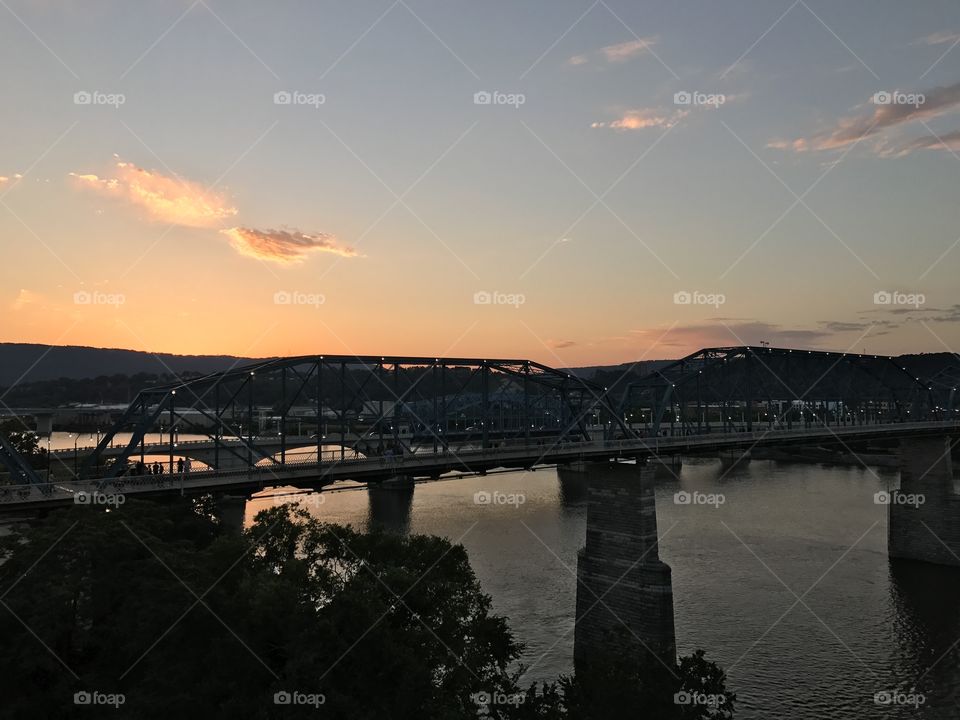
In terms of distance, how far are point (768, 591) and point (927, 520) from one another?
24.5 m

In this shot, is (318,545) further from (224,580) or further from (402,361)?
(402,361)

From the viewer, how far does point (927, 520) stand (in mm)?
66250

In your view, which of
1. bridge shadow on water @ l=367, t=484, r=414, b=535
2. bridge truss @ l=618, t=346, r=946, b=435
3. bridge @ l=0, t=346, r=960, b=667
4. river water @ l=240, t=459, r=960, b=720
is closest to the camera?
bridge @ l=0, t=346, r=960, b=667

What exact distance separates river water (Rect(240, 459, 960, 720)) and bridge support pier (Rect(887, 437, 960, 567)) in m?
1.76

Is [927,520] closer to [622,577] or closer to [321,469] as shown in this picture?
[622,577]

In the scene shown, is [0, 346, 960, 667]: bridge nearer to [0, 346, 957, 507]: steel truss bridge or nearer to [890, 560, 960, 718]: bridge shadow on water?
[0, 346, 957, 507]: steel truss bridge

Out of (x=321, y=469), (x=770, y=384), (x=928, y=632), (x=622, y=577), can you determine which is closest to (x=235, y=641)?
(x=321, y=469)

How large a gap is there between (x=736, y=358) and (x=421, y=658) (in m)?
64.6

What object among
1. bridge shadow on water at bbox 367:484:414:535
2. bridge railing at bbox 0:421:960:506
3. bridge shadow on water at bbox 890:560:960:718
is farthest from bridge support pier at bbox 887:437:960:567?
bridge shadow on water at bbox 367:484:414:535

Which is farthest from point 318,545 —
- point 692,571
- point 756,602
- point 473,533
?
point 473,533

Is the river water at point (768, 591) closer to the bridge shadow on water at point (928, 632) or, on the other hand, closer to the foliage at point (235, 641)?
the bridge shadow on water at point (928, 632)

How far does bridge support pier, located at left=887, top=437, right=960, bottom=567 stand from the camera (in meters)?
65.2

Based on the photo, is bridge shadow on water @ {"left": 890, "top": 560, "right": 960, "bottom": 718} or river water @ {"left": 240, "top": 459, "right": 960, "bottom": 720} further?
river water @ {"left": 240, "top": 459, "right": 960, "bottom": 720}

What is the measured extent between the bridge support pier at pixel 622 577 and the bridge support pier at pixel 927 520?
116 ft
